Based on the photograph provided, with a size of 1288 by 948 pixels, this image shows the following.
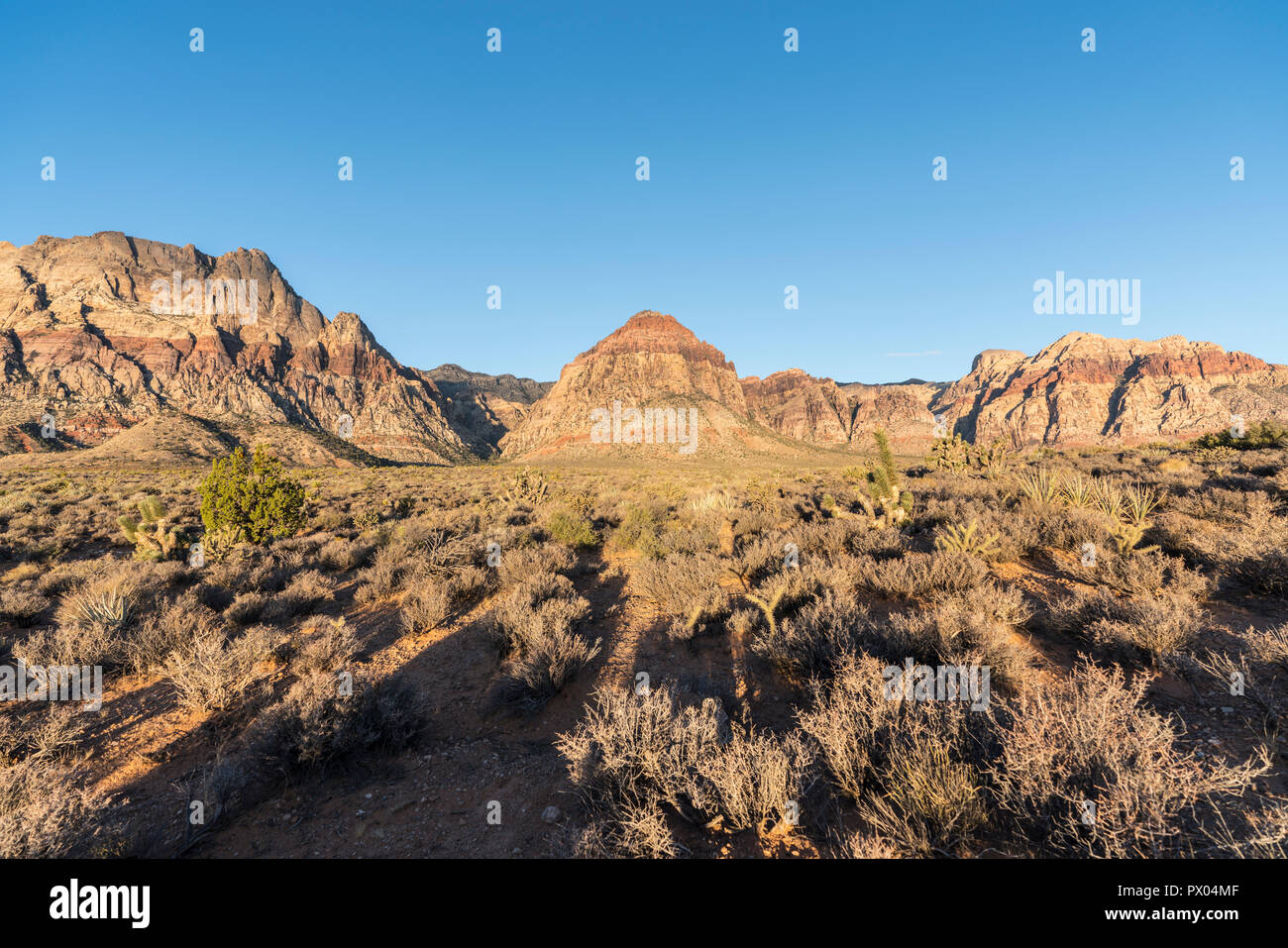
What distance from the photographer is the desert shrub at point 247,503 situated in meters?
10.8

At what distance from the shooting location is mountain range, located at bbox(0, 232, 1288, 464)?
262ft

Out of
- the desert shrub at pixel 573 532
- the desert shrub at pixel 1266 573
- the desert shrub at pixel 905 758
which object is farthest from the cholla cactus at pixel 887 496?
the desert shrub at pixel 905 758

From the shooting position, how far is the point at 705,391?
106875 mm

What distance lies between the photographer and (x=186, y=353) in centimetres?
10644

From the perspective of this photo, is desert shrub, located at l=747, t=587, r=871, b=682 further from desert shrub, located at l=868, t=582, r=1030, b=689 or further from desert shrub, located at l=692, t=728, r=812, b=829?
desert shrub, located at l=692, t=728, r=812, b=829

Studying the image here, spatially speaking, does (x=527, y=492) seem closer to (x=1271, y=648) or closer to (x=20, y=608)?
(x=20, y=608)

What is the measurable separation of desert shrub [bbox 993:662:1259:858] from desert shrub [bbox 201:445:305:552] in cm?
1358

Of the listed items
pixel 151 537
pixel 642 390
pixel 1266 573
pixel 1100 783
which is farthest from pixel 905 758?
pixel 642 390

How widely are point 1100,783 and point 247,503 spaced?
15002mm

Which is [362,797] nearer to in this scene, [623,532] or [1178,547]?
[623,532]

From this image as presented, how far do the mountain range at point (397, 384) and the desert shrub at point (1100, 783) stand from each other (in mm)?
70939
